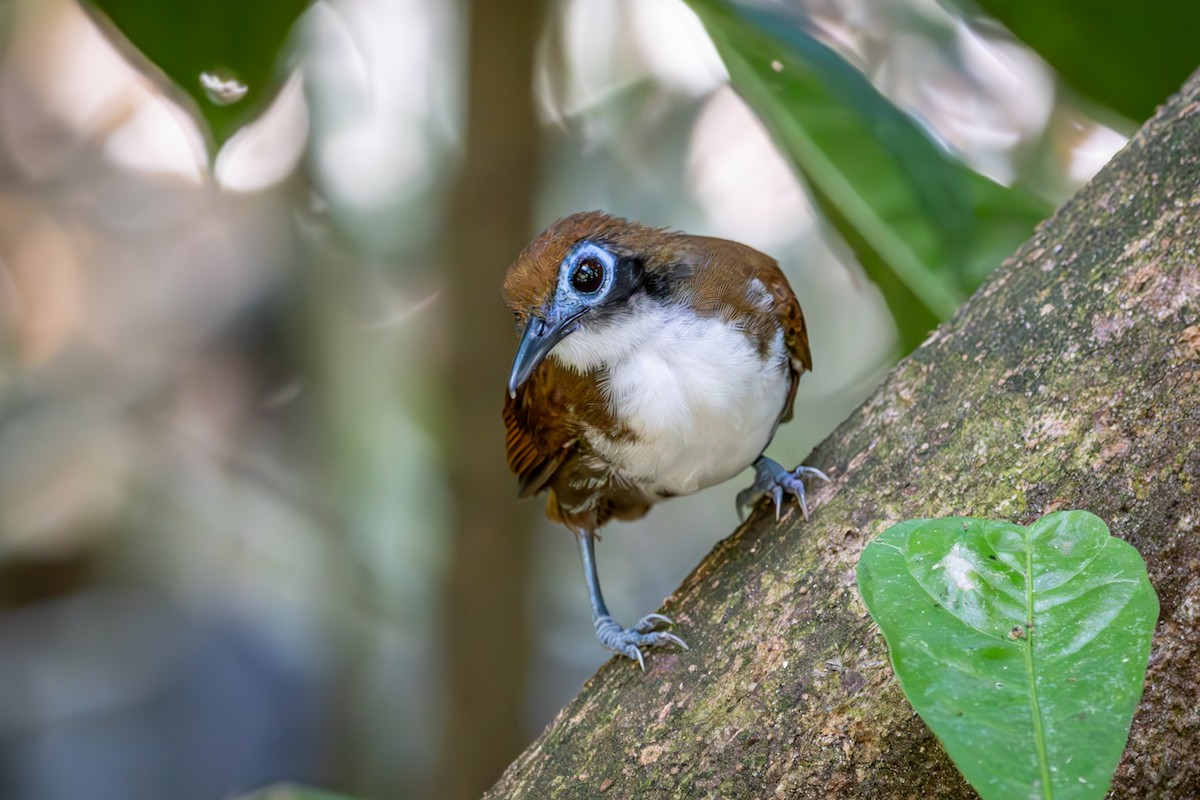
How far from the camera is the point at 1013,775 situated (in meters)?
0.95

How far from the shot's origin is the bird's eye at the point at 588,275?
2.14m

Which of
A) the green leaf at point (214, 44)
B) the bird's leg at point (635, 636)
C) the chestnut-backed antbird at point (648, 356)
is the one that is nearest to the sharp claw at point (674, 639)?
the bird's leg at point (635, 636)

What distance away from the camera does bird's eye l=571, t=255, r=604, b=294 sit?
2.14 metres

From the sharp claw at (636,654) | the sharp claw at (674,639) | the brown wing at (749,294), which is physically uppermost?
the brown wing at (749,294)

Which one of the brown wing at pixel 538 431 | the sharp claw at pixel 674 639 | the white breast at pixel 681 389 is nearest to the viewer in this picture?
the sharp claw at pixel 674 639

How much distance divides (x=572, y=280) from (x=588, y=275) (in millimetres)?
36

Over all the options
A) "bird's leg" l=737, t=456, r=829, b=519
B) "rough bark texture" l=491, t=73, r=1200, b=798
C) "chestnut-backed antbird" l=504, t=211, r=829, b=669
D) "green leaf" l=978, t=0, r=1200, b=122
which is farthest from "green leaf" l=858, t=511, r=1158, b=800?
"green leaf" l=978, t=0, r=1200, b=122

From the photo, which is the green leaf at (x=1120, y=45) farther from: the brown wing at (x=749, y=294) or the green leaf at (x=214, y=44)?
the green leaf at (x=214, y=44)

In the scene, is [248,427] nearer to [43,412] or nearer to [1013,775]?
[43,412]

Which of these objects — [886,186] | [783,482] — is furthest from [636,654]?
[886,186]

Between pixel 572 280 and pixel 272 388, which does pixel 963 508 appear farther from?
pixel 272 388

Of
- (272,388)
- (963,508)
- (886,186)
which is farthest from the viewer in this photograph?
(272,388)

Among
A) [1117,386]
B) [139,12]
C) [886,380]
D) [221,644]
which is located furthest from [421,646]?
[1117,386]

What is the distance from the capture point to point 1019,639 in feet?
3.48
